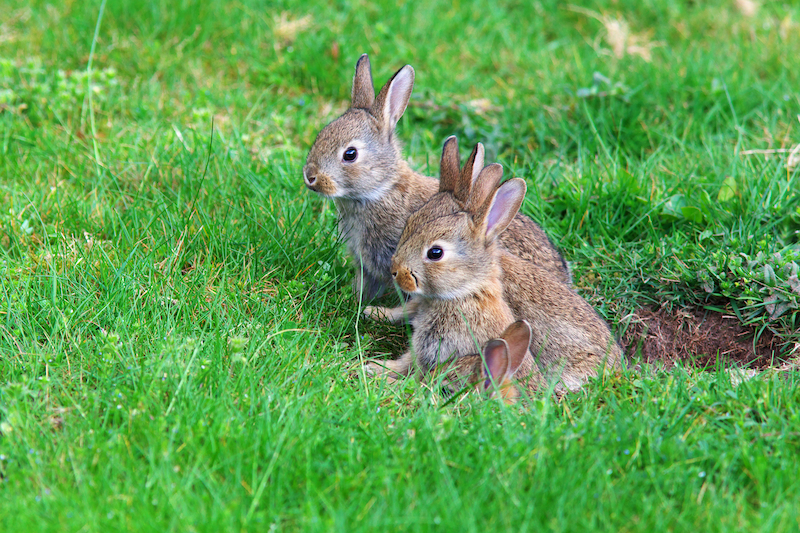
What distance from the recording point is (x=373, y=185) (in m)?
5.05

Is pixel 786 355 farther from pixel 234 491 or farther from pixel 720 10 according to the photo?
pixel 720 10

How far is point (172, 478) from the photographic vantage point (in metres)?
3.05

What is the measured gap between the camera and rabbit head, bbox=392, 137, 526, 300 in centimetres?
434

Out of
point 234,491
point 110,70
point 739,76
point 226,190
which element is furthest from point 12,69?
point 739,76

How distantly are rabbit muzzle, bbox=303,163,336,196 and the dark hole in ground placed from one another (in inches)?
80.3

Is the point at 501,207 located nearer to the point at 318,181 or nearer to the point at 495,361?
the point at 495,361

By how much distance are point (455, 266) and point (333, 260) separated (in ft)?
3.26

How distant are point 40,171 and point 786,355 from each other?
193 inches

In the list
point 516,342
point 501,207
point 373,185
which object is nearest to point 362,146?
point 373,185

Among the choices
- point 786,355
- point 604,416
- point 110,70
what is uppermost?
point 110,70

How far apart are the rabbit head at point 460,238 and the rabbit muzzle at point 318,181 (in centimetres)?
63

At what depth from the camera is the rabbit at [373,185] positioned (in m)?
4.90

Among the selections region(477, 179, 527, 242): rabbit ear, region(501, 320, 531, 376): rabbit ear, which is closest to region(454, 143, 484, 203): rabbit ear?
region(477, 179, 527, 242): rabbit ear

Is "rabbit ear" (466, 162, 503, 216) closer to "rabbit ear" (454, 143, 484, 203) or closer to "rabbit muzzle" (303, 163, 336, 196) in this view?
"rabbit ear" (454, 143, 484, 203)
